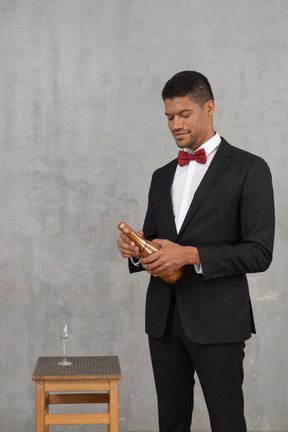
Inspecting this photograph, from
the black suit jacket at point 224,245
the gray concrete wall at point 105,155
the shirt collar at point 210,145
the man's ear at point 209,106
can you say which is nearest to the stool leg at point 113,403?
the black suit jacket at point 224,245

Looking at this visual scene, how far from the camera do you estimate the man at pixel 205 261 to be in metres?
1.85

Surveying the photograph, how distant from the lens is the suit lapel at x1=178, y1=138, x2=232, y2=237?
6.38ft

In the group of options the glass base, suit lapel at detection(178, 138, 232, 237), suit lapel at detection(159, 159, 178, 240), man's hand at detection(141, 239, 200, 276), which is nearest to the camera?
man's hand at detection(141, 239, 200, 276)

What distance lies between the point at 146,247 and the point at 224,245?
27 cm

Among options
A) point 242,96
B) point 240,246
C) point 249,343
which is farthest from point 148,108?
point 240,246

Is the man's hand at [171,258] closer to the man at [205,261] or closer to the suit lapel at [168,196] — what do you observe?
the man at [205,261]

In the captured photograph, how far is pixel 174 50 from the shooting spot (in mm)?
3590

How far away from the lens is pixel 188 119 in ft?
6.57

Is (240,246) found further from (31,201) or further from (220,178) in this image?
(31,201)

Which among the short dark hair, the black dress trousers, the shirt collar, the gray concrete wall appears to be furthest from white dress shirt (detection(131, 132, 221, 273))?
the gray concrete wall

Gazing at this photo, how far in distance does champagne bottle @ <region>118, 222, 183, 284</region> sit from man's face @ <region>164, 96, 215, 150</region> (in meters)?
0.41

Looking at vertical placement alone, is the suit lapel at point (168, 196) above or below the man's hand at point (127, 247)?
above

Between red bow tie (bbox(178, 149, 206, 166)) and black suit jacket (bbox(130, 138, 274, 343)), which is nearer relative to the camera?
black suit jacket (bbox(130, 138, 274, 343))

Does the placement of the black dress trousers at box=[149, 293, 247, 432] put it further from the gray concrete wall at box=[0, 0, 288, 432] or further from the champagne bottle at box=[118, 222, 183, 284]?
the gray concrete wall at box=[0, 0, 288, 432]
